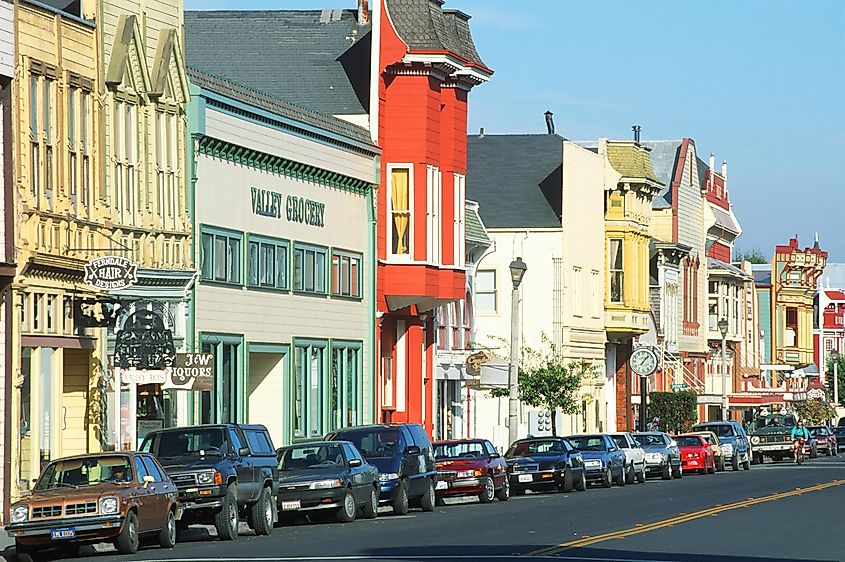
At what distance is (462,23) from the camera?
172ft

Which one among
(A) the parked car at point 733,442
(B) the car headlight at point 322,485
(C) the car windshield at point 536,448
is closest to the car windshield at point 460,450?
(C) the car windshield at point 536,448

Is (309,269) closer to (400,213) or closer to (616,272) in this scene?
(400,213)

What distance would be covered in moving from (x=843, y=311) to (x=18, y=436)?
134791mm

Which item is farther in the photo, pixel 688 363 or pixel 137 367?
pixel 688 363

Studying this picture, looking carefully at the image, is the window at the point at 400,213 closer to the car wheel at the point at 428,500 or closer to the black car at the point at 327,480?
the car wheel at the point at 428,500

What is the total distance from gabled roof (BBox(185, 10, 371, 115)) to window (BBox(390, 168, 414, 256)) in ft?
6.49

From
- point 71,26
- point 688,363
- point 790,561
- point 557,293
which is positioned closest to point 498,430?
point 557,293

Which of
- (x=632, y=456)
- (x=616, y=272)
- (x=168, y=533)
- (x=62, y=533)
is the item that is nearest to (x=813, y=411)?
(x=616, y=272)

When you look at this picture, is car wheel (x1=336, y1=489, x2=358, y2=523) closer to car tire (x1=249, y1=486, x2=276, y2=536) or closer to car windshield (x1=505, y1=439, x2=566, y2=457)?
car tire (x1=249, y1=486, x2=276, y2=536)

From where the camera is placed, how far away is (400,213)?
5009 cm

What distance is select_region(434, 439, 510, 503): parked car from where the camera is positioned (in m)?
38.2

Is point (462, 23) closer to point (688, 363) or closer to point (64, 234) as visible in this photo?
point (64, 234)

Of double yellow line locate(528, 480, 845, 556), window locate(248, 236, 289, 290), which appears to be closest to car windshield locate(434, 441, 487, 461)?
double yellow line locate(528, 480, 845, 556)

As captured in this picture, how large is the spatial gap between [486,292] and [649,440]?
13.4m
